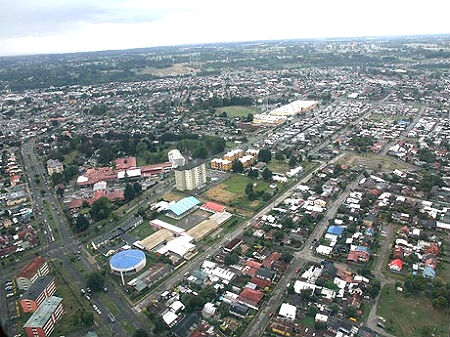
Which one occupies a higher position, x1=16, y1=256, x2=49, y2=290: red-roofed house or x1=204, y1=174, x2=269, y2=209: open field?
x1=16, y1=256, x2=49, y2=290: red-roofed house

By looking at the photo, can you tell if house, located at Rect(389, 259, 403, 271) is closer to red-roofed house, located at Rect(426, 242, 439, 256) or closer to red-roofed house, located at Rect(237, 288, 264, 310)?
red-roofed house, located at Rect(426, 242, 439, 256)

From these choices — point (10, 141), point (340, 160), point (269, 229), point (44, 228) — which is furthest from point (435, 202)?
point (10, 141)

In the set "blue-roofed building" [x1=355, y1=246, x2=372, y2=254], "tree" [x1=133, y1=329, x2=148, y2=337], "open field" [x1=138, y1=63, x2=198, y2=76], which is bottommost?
"blue-roofed building" [x1=355, y1=246, x2=372, y2=254]

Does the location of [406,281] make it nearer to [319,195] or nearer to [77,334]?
[319,195]

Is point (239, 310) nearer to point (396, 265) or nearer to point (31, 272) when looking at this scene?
point (396, 265)

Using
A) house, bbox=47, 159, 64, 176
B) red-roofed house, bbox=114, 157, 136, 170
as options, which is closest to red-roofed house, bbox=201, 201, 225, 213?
red-roofed house, bbox=114, 157, 136, 170

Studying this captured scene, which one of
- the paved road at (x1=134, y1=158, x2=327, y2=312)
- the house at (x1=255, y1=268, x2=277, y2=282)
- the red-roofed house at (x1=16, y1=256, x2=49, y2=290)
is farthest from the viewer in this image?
the red-roofed house at (x1=16, y1=256, x2=49, y2=290)

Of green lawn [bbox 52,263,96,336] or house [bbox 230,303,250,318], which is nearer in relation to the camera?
green lawn [bbox 52,263,96,336]

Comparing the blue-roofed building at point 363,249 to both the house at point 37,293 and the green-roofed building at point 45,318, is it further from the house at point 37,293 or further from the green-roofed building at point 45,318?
the house at point 37,293
